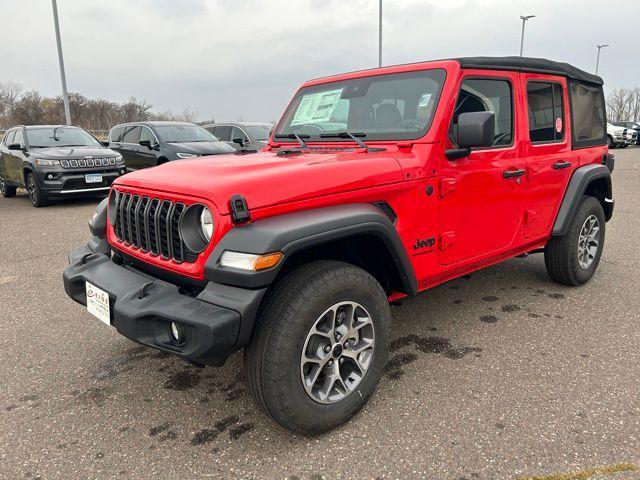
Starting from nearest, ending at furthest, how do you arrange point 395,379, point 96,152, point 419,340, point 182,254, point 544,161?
point 182,254, point 395,379, point 419,340, point 544,161, point 96,152

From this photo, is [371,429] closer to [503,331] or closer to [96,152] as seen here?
[503,331]

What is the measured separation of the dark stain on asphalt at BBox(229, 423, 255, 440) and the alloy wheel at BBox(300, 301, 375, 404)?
15.6 inches

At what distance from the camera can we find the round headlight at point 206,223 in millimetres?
2178

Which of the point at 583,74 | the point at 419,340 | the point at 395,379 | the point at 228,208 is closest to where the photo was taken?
the point at 228,208

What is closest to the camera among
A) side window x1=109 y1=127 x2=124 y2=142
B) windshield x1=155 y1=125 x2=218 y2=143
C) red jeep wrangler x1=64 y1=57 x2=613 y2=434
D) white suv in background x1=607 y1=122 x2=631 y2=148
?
red jeep wrangler x1=64 y1=57 x2=613 y2=434

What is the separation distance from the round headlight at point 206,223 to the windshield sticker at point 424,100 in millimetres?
1534

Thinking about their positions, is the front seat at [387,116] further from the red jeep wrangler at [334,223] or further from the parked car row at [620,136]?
the parked car row at [620,136]

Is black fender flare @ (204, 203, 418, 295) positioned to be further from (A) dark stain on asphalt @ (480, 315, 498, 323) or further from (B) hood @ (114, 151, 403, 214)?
(A) dark stain on asphalt @ (480, 315, 498, 323)

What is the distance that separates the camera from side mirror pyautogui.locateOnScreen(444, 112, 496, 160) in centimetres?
261

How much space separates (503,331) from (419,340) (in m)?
0.64

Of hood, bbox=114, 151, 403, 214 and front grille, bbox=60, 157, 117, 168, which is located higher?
hood, bbox=114, 151, 403, 214

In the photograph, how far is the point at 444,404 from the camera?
2564 millimetres

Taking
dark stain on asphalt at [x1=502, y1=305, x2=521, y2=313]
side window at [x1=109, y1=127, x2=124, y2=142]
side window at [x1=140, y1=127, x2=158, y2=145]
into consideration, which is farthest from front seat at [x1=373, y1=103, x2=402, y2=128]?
side window at [x1=109, y1=127, x2=124, y2=142]

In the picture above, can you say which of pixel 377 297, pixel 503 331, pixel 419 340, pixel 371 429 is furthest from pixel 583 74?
pixel 371 429
